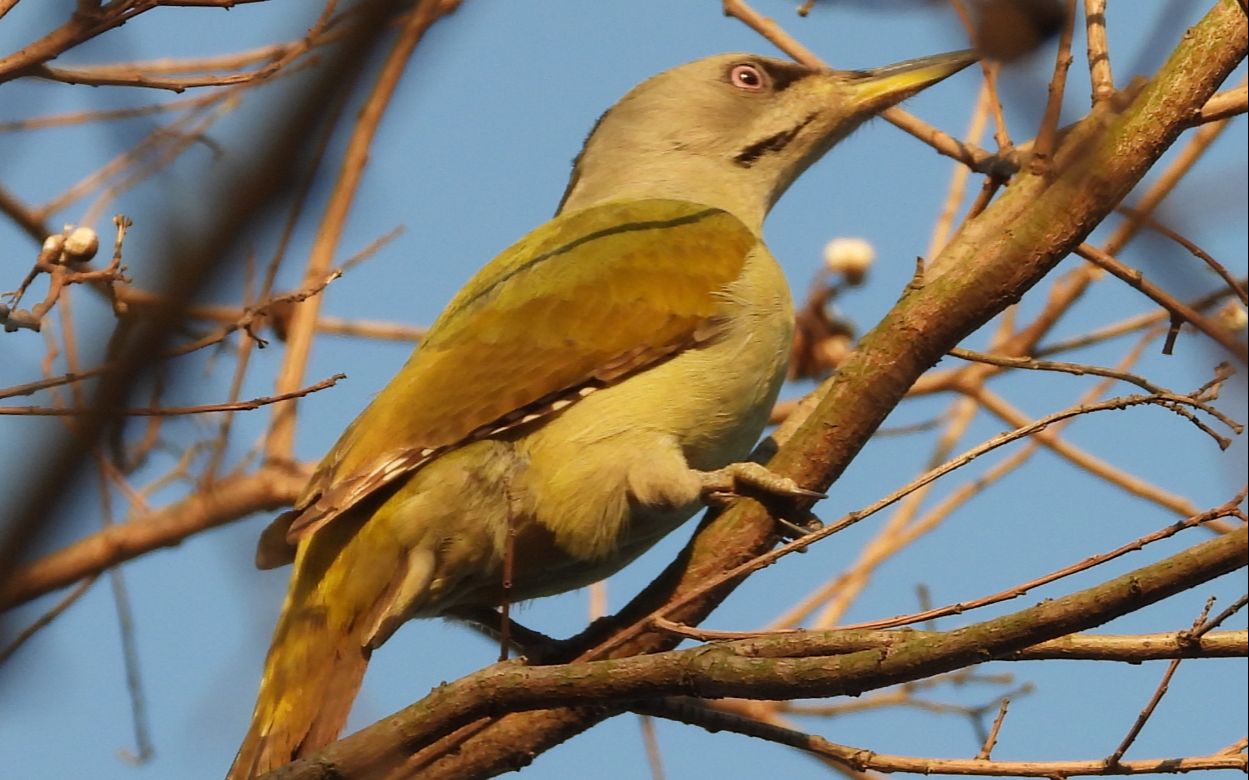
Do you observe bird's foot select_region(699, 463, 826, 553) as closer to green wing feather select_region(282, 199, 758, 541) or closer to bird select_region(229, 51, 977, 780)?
bird select_region(229, 51, 977, 780)

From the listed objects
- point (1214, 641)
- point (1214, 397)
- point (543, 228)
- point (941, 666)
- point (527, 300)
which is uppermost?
point (543, 228)

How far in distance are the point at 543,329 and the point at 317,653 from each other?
1.43m

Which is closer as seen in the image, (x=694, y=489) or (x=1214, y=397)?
(x=1214, y=397)

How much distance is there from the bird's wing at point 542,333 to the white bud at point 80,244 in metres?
1.04

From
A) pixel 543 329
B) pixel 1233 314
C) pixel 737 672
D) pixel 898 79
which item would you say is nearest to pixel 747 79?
pixel 898 79

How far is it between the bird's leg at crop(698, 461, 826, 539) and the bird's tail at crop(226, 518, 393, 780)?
108 centimetres

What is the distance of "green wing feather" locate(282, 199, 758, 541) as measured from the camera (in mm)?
4668

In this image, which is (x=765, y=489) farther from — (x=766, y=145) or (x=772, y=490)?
(x=766, y=145)

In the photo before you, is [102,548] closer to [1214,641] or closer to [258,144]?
[1214,641]

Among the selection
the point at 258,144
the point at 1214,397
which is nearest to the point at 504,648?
the point at 1214,397

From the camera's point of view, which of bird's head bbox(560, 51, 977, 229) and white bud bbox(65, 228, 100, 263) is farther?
bird's head bbox(560, 51, 977, 229)

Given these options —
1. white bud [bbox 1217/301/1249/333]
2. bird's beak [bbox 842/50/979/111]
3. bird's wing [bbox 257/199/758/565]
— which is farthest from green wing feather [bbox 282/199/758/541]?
white bud [bbox 1217/301/1249/333]

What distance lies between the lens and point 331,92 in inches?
44.2

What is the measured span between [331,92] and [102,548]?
509cm
